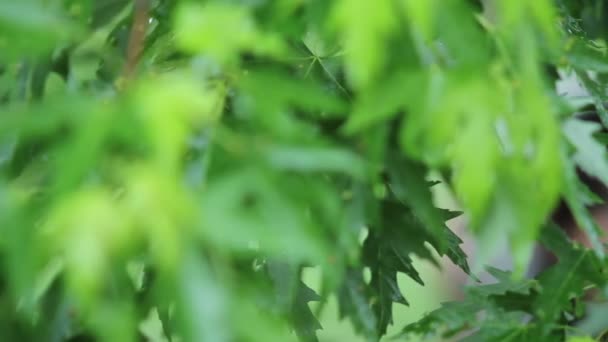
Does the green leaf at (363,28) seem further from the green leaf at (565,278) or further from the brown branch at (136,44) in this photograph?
the green leaf at (565,278)

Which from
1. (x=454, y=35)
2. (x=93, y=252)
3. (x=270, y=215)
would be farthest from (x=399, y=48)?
(x=93, y=252)

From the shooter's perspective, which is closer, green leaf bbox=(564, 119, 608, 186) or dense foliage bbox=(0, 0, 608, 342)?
dense foliage bbox=(0, 0, 608, 342)

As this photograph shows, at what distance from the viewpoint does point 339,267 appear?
0.66m

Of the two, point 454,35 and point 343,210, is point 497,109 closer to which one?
point 454,35

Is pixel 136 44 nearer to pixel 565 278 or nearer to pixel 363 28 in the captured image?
pixel 363 28

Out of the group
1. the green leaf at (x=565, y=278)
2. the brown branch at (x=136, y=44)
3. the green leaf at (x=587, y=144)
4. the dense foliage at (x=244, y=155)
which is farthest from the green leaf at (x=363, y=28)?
the green leaf at (x=565, y=278)

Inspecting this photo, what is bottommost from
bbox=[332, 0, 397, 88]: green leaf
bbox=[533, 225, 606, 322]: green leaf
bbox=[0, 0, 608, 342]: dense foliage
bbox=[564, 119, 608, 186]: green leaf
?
bbox=[533, 225, 606, 322]: green leaf

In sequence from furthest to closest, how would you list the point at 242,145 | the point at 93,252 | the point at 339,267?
the point at 339,267
the point at 242,145
the point at 93,252

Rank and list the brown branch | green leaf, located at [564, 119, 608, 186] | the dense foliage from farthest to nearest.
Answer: green leaf, located at [564, 119, 608, 186] → the brown branch → the dense foliage

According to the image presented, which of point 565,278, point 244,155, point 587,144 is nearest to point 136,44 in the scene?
point 244,155

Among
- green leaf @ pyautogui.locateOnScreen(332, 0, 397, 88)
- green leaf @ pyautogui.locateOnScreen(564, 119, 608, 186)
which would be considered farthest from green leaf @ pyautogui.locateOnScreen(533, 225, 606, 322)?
green leaf @ pyautogui.locateOnScreen(332, 0, 397, 88)

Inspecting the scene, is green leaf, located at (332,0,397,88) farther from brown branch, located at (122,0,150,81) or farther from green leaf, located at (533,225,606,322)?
green leaf, located at (533,225,606,322)

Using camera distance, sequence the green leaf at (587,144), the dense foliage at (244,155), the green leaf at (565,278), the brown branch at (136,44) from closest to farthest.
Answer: the dense foliage at (244,155)
the brown branch at (136,44)
the green leaf at (587,144)
the green leaf at (565,278)

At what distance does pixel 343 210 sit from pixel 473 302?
48 centimetres
